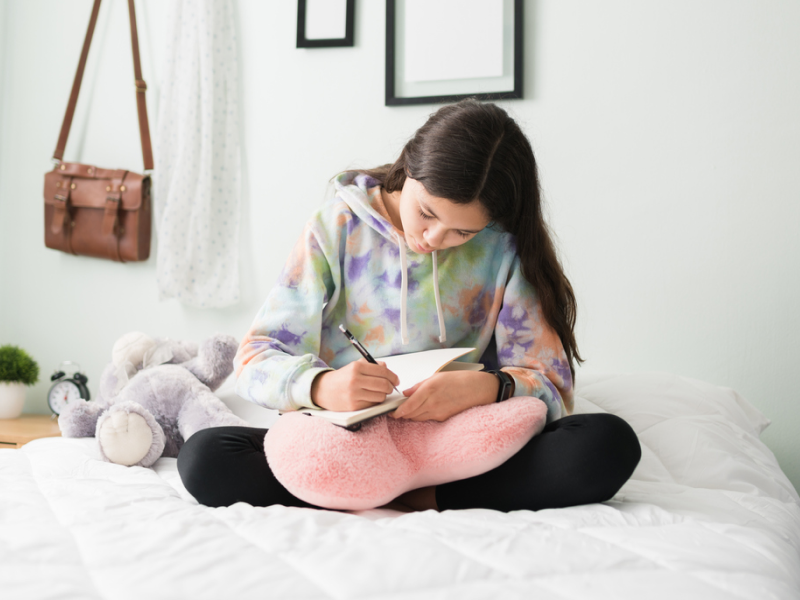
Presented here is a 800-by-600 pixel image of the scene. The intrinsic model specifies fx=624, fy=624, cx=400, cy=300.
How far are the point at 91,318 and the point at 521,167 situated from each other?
1412 millimetres

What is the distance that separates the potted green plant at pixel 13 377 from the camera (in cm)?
158

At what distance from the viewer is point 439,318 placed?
94cm

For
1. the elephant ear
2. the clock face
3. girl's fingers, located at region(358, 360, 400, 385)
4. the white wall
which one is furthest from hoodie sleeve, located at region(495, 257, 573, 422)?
the clock face

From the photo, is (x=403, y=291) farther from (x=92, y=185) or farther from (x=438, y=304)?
(x=92, y=185)

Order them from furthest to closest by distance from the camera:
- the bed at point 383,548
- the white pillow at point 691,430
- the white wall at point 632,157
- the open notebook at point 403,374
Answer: the white wall at point 632,157 < the white pillow at point 691,430 < the open notebook at point 403,374 < the bed at point 383,548

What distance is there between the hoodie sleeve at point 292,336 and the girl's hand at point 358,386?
0.17 ft

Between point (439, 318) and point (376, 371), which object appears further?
point (439, 318)

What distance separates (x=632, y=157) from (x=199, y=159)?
3.49 ft

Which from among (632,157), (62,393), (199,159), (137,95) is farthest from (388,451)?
(137,95)

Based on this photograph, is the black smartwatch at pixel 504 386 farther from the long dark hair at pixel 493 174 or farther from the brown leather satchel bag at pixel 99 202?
the brown leather satchel bag at pixel 99 202

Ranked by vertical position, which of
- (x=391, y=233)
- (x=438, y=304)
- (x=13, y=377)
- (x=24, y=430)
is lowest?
A: (x=24, y=430)

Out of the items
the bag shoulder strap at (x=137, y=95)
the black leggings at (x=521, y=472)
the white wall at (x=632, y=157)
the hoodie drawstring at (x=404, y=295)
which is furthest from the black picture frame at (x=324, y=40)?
the black leggings at (x=521, y=472)

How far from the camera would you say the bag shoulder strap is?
166 centimetres

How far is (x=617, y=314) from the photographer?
1.38 metres
